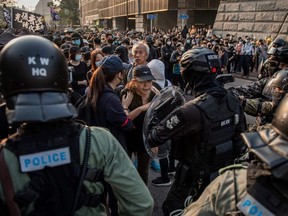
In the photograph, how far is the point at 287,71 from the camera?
3.12 meters

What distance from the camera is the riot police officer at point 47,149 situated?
1.24 m

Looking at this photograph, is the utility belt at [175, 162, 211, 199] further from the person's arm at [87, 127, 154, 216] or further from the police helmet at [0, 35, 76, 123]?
the police helmet at [0, 35, 76, 123]

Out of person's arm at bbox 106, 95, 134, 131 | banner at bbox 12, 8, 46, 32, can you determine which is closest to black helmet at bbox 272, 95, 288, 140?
person's arm at bbox 106, 95, 134, 131

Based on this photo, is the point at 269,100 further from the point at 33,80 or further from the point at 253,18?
the point at 253,18

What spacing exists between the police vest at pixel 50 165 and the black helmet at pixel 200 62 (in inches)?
52.3

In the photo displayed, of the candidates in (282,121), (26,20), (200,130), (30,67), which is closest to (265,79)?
(200,130)

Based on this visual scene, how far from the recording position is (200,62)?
239 cm

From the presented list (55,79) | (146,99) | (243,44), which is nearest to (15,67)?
(55,79)

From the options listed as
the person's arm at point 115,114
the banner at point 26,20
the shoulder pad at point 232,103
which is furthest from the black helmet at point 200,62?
the banner at point 26,20

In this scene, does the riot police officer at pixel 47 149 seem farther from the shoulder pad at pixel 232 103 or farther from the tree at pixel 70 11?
the tree at pixel 70 11

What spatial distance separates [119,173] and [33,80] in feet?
1.86

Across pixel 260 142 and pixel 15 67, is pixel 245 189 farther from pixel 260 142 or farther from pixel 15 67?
pixel 15 67

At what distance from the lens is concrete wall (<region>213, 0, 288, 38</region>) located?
14.9 metres

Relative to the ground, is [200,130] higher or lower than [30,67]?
lower
